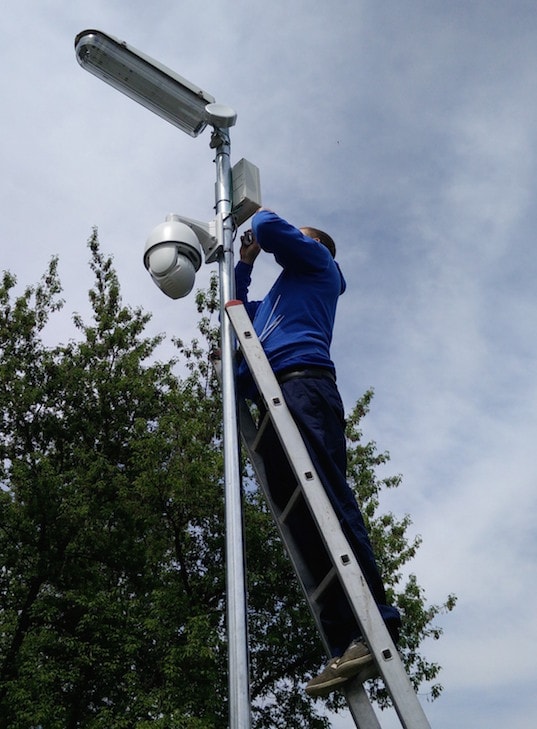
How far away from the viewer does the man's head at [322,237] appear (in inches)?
152

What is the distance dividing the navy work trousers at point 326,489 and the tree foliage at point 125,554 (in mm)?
10262

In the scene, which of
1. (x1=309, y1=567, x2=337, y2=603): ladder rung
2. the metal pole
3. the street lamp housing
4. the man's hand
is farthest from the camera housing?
(x1=309, y1=567, x2=337, y2=603): ladder rung

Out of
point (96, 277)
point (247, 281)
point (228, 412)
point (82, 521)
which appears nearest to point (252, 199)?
point (247, 281)

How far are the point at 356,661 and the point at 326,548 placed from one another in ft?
1.41

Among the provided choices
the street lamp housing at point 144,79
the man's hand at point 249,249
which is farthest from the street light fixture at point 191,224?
the man's hand at point 249,249

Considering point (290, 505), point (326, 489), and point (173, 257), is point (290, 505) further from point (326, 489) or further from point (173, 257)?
point (173, 257)

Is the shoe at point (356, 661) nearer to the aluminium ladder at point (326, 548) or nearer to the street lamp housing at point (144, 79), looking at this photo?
the aluminium ladder at point (326, 548)

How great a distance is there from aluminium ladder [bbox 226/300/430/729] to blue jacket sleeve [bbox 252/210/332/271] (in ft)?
1.15

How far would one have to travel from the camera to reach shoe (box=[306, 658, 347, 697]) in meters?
2.69

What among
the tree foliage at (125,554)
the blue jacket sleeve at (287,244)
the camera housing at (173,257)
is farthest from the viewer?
the tree foliage at (125,554)

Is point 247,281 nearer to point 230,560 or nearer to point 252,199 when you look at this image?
point 252,199

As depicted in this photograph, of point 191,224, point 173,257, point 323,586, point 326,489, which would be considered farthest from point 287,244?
point 323,586

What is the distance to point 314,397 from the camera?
3.27 meters

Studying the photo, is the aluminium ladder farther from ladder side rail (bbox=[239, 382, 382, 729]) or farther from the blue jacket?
the blue jacket
